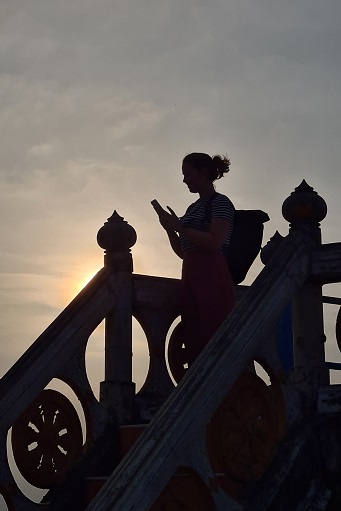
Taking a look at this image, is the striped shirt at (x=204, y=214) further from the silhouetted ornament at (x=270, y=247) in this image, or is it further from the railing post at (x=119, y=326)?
the silhouetted ornament at (x=270, y=247)

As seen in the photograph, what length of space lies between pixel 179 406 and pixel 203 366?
34cm

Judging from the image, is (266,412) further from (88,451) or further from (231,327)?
(88,451)

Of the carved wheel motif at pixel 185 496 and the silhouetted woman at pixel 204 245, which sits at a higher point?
the silhouetted woman at pixel 204 245

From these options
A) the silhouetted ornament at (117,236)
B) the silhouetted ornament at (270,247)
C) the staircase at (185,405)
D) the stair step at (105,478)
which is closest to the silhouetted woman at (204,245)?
the silhouetted ornament at (117,236)

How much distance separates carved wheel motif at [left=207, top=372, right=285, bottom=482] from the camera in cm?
529

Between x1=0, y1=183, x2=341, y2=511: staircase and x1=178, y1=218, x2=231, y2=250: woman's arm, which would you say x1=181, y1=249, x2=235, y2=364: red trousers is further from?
x1=0, y1=183, x2=341, y2=511: staircase

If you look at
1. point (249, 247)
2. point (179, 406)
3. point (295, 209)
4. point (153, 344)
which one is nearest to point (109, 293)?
point (153, 344)

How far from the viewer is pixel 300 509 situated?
5516 millimetres

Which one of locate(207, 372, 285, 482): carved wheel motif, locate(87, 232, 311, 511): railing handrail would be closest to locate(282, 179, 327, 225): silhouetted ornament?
locate(87, 232, 311, 511): railing handrail

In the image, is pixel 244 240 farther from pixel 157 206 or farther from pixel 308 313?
pixel 308 313

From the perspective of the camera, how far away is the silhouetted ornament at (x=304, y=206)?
6180 millimetres

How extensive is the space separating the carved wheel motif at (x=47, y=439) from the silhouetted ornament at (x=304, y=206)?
2.03 metres

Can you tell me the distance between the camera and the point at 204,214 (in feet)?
22.5

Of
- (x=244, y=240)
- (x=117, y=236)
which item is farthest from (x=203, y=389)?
(x=117, y=236)
